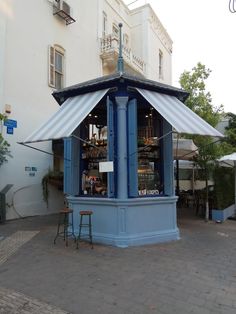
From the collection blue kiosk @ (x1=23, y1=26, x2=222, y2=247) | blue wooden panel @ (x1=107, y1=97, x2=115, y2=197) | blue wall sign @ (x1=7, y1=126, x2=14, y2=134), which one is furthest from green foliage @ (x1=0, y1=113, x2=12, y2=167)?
blue wooden panel @ (x1=107, y1=97, x2=115, y2=197)

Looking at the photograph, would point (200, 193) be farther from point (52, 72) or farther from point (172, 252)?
point (52, 72)

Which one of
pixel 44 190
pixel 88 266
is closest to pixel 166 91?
pixel 88 266

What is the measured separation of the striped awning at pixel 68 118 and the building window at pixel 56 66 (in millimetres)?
5422

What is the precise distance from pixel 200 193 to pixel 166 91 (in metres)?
5.82

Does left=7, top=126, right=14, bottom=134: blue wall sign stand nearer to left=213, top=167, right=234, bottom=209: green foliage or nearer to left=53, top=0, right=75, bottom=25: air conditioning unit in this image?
left=53, top=0, right=75, bottom=25: air conditioning unit

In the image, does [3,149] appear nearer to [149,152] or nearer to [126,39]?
[149,152]

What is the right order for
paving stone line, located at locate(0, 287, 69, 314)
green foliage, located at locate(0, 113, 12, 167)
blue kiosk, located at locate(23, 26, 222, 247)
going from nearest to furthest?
paving stone line, located at locate(0, 287, 69, 314)
blue kiosk, located at locate(23, 26, 222, 247)
green foliage, located at locate(0, 113, 12, 167)

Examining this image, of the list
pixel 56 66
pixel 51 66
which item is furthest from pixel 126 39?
pixel 51 66

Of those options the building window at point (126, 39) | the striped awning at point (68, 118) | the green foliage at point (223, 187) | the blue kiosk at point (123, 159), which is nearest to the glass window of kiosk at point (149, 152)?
the blue kiosk at point (123, 159)

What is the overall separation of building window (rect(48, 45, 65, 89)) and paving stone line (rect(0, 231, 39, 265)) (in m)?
6.40

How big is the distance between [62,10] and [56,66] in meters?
2.20

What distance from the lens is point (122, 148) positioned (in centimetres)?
776

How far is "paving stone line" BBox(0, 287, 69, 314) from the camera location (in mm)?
4133

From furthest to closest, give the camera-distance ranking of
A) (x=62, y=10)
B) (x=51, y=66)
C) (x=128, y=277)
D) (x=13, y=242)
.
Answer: (x=62, y=10) → (x=51, y=66) → (x=13, y=242) → (x=128, y=277)
